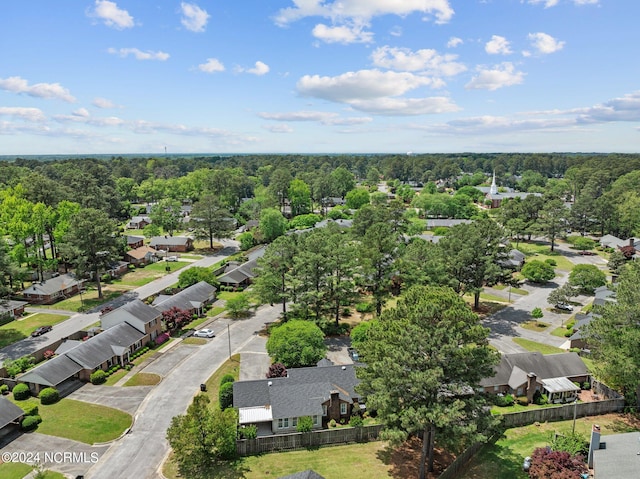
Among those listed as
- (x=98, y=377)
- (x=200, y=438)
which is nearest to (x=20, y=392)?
(x=98, y=377)

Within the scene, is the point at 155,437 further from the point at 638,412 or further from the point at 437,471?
the point at 638,412

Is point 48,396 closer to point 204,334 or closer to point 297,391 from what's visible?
point 204,334

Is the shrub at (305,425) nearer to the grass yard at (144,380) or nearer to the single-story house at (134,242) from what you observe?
the grass yard at (144,380)

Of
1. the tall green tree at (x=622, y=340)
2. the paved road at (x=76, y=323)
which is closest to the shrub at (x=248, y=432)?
the tall green tree at (x=622, y=340)

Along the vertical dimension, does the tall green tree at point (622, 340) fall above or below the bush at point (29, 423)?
above

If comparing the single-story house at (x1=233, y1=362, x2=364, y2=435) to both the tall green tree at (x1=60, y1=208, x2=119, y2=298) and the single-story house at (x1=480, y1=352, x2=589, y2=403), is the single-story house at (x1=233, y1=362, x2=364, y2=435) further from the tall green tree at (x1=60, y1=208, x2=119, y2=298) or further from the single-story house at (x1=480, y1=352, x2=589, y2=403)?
the tall green tree at (x1=60, y1=208, x2=119, y2=298)

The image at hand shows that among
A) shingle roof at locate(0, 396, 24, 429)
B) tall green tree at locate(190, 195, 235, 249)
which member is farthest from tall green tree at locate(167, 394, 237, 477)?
tall green tree at locate(190, 195, 235, 249)
